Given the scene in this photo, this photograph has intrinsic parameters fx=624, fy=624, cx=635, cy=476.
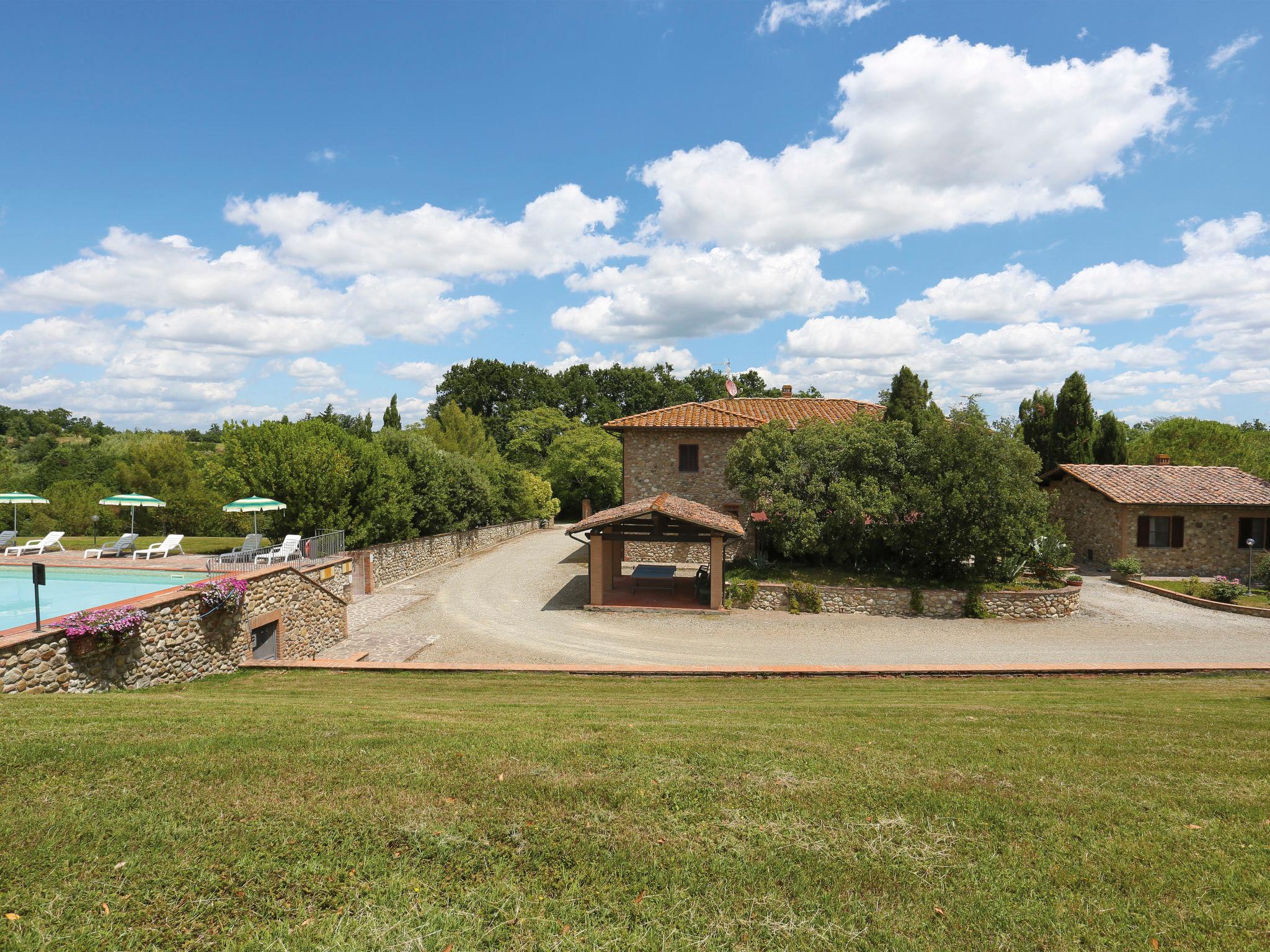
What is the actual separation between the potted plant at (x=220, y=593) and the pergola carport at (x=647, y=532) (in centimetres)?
880

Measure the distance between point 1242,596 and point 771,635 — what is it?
16245 mm

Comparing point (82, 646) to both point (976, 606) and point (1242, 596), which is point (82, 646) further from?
point (1242, 596)

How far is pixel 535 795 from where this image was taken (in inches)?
194

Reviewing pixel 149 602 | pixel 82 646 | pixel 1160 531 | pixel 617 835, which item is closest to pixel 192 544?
pixel 149 602

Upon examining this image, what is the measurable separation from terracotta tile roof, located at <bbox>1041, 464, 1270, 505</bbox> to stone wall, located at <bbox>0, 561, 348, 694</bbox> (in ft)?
91.6

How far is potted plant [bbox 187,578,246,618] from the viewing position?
11.7 meters

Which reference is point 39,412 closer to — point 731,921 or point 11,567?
point 11,567

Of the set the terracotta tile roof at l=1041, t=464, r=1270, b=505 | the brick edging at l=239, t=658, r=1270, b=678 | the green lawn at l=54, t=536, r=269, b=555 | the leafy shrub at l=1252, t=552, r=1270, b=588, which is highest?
the terracotta tile roof at l=1041, t=464, r=1270, b=505

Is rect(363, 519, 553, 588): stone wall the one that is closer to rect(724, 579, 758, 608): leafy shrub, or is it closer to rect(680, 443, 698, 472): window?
rect(680, 443, 698, 472): window

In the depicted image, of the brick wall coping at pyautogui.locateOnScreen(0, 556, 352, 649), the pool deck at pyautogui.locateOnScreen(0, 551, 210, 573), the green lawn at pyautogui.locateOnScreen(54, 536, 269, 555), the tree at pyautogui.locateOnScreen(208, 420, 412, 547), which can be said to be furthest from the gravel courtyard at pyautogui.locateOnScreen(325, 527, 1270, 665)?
the green lawn at pyautogui.locateOnScreen(54, 536, 269, 555)

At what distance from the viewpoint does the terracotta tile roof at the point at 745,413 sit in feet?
89.5

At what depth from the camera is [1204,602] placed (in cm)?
1927

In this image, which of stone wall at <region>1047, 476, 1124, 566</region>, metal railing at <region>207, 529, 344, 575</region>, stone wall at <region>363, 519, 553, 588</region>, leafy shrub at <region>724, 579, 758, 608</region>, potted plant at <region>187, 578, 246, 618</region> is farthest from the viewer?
stone wall at <region>1047, 476, 1124, 566</region>

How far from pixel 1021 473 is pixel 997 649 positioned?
670 centimetres
